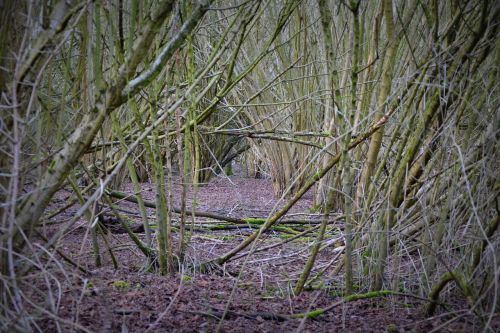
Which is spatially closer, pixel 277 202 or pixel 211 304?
pixel 277 202

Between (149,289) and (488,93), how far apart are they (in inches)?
72.0

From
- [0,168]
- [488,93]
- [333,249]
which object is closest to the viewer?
[0,168]

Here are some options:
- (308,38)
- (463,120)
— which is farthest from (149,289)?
(308,38)

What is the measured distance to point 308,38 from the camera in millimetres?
6105

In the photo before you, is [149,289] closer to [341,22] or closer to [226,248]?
[226,248]

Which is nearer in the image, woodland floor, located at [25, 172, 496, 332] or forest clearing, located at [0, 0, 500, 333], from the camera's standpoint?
forest clearing, located at [0, 0, 500, 333]

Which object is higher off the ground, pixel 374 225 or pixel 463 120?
pixel 463 120

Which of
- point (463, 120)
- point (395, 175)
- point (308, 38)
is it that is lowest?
point (395, 175)

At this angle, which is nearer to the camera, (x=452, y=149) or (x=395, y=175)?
(x=452, y=149)

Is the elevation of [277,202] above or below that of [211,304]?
above

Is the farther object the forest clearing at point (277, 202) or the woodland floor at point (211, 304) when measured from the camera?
the woodland floor at point (211, 304)

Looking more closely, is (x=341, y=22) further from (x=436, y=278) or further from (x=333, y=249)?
(x=436, y=278)

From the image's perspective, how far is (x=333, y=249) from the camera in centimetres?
385

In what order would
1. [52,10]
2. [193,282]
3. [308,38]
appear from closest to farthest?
[52,10]
[193,282]
[308,38]
